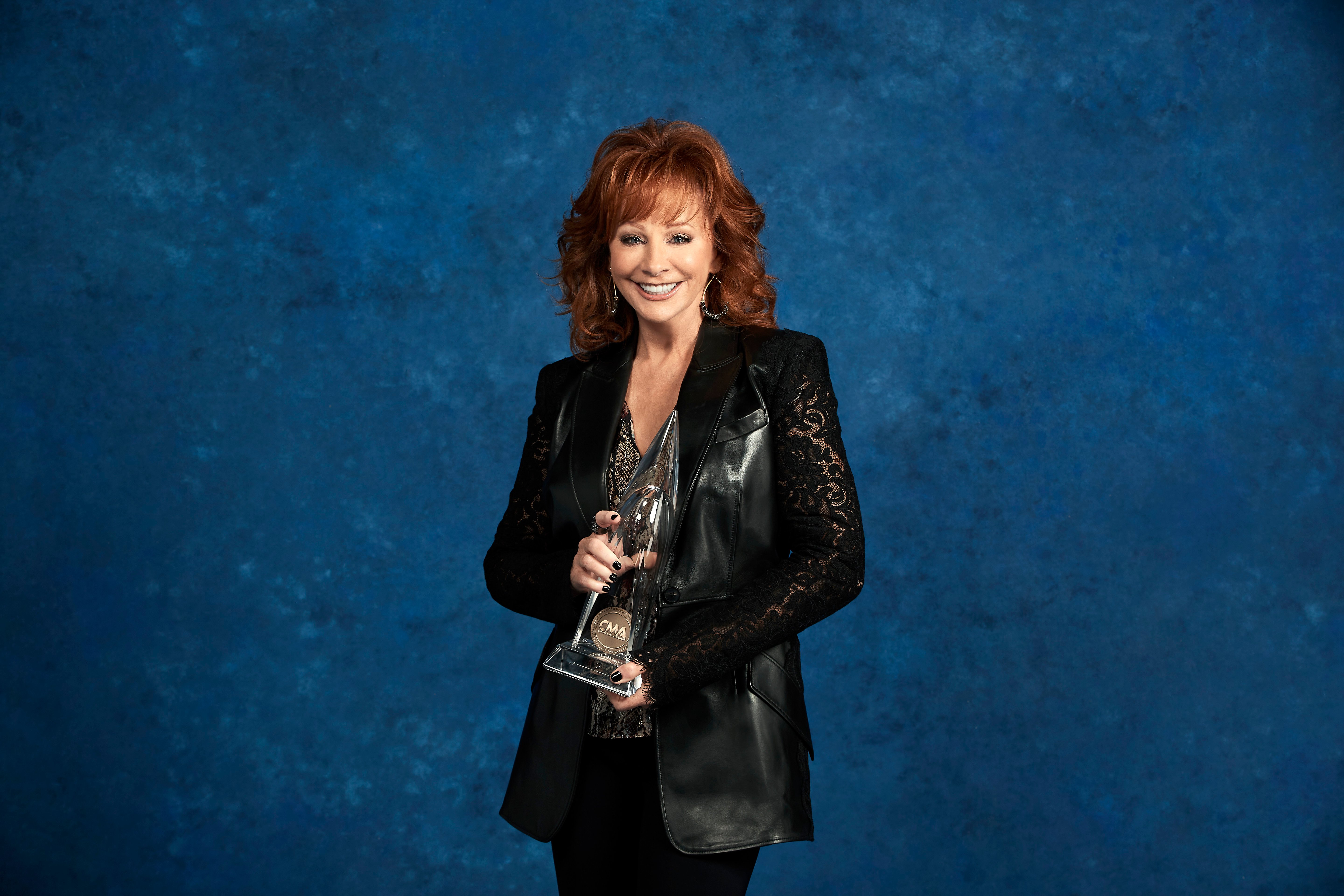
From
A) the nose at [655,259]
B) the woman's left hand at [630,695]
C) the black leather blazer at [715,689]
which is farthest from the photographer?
the nose at [655,259]

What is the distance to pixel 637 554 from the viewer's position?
1634mm

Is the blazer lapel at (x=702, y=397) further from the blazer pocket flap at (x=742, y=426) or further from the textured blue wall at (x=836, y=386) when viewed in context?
the textured blue wall at (x=836, y=386)

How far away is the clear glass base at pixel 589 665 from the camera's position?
1.53 m

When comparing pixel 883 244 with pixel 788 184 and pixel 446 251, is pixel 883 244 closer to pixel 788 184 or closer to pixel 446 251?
pixel 788 184

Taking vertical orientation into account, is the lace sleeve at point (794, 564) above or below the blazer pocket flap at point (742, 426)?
below

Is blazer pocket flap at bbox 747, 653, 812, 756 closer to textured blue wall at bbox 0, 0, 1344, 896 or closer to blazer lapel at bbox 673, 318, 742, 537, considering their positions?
blazer lapel at bbox 673, 318, 742, 537

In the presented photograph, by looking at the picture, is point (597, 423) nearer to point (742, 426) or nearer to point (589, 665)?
point (742, 426)

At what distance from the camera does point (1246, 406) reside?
318 centimetres

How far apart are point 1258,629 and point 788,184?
1940 millimetres

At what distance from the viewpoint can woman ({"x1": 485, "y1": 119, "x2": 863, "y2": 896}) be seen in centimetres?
162

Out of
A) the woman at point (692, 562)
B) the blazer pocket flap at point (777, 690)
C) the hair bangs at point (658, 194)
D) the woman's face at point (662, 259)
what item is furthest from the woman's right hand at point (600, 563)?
the hair bangs at point (658, 194)

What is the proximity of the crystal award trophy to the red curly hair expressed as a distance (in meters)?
0.33

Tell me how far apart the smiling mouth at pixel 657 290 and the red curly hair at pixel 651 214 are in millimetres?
106

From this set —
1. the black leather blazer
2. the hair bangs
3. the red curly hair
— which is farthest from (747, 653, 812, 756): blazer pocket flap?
the hair bangs
